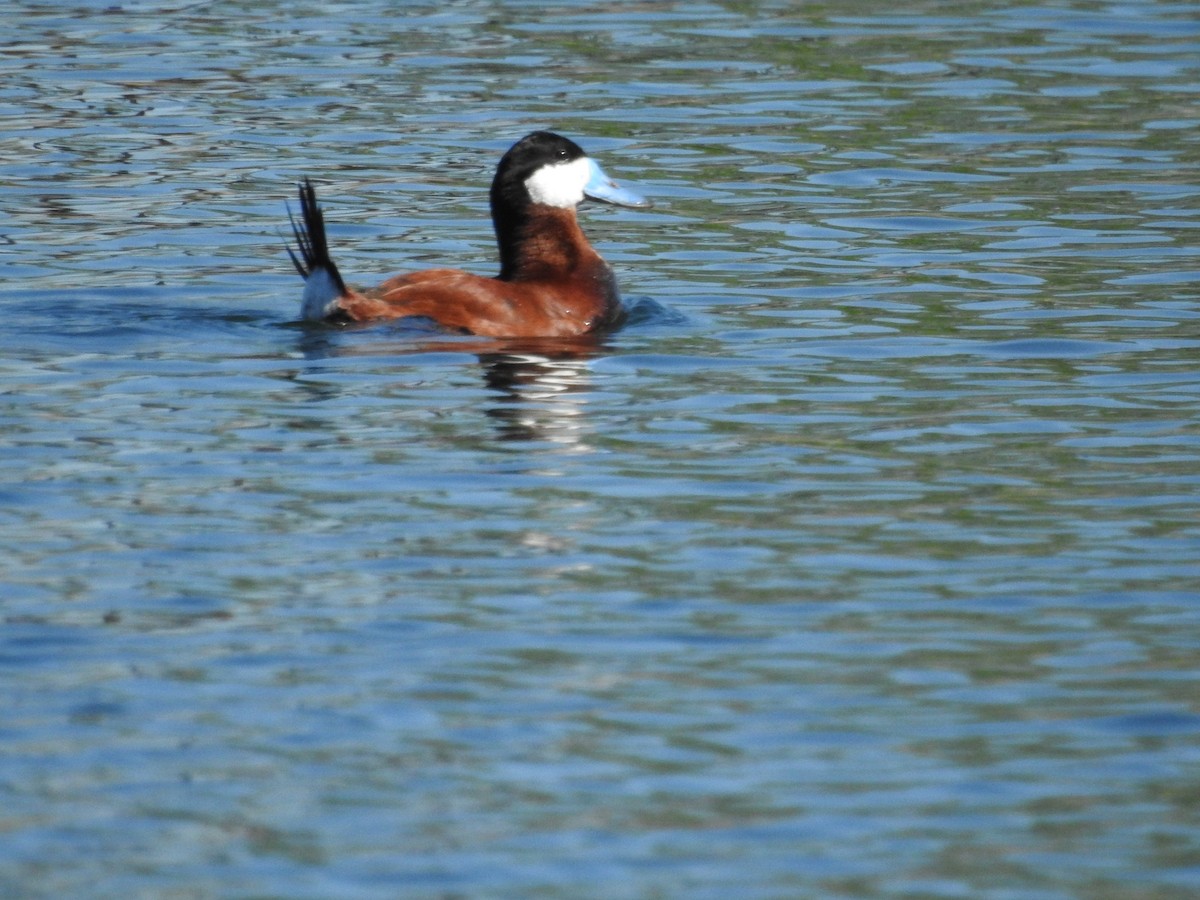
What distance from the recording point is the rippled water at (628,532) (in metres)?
4.71

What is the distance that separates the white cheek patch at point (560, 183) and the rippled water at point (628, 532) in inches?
24.7

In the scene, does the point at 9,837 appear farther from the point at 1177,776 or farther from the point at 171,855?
the point at 1177,776

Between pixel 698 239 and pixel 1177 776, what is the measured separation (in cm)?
717

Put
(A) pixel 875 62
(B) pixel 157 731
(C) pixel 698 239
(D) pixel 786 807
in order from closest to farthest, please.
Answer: (D) pixel 786 807
(B) pixel 157 731
(C) pixel 698 239
(A) pixel 875 62

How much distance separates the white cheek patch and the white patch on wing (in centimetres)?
128

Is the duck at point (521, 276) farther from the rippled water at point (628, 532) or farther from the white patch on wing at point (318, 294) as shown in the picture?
the rippled water at point (628, 532)

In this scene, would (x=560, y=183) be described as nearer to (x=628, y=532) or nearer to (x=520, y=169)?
(x=520, y=169)

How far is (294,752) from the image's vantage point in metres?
5.03

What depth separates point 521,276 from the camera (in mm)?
10227

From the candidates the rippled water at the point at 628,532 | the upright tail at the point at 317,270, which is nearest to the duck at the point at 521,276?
the upright tail at the point at 317,270

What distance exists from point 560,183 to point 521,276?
503 millimetres

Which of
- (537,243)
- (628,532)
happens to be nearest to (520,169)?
(537,243)

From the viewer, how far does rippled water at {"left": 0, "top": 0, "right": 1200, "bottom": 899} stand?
4711 millimetres

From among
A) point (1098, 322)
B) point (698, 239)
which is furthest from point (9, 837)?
point (698, 239)
